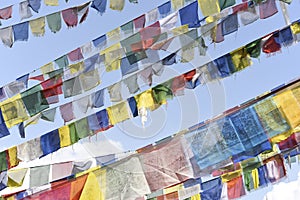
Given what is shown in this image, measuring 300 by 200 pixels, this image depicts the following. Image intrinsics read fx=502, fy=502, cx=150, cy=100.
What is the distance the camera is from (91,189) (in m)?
6.15

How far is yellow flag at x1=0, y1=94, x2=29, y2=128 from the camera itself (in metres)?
6.92

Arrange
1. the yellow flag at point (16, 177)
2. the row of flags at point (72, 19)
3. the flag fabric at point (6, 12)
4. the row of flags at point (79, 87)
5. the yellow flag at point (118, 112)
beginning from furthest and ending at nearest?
the flag fabric at point (6, 12) < the yellow flag at point (16, 177) < the yellow flag at point (118, 112) < the row of flags at point (72, 19) < the row of flags at point (79, 87)

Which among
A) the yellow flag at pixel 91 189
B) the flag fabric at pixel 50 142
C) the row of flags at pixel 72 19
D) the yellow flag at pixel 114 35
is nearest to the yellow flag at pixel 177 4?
the row of flags at pixel 72 19

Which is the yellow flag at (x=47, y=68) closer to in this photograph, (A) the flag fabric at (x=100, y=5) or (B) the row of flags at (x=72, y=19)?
(B) the row of flags at (x=72, y=19)

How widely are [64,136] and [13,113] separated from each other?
78 centimetres

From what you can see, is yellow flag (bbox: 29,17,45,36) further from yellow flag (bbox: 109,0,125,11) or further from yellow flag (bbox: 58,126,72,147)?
yellow flag (bbox: 58,126,72,147)

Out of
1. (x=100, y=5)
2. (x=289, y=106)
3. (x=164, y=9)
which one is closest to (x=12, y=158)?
(x=100, y=5)

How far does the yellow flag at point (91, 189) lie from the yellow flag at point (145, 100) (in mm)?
1142

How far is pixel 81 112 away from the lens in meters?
6.98

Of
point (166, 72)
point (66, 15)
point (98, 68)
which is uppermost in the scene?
point (66, 15)

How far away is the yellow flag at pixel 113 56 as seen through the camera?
22.5ft

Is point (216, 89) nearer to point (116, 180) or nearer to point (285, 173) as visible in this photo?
point (285, 173)

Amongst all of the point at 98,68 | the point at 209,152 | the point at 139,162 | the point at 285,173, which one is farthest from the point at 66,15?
the point at 285,173

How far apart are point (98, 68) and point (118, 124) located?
2.73 feet
